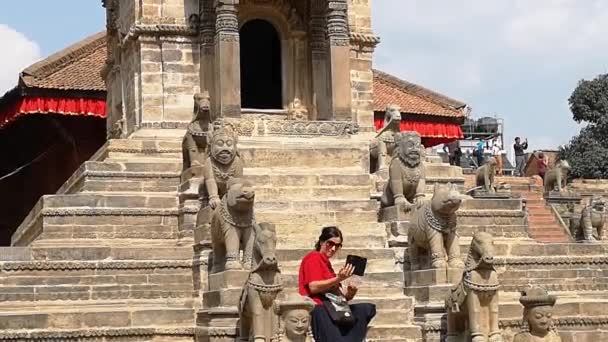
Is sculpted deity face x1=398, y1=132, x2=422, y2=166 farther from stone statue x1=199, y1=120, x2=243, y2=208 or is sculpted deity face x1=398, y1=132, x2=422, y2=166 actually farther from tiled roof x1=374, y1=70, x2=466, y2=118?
tiled roof x1=374, y1=70, x2=466, y2=118

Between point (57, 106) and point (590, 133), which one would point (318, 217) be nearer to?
point (57, 106)

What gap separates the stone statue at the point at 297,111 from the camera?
69.5ft

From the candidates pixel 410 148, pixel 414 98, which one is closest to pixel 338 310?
pixel 410 148

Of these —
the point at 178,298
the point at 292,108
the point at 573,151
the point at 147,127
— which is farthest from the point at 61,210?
the point at 573,151

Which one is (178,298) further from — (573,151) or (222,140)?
(573,151)

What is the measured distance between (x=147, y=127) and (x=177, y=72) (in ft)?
3.92

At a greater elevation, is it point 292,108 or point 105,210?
point 292,108

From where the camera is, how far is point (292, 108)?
21281 mm

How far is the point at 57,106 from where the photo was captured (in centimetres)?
A: 2973

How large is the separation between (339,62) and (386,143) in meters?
1.93

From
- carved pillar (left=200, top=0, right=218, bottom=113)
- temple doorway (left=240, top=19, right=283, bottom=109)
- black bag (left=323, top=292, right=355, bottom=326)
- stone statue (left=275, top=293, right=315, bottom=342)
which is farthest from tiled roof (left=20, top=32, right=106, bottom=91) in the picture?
black bag (left=323, top=292, right=355, bottom=326)

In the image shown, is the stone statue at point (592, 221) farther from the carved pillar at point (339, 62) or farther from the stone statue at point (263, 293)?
the stone statue at point (263, 293)

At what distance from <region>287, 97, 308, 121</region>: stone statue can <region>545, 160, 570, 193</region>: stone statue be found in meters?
13.1

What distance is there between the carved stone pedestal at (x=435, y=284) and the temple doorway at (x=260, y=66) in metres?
7.09
